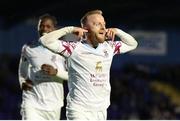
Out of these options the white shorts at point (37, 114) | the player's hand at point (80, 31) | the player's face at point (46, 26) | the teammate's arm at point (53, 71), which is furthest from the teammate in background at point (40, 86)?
the player's hand at point (80, 31)

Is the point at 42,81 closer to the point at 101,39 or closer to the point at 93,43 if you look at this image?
the point at 93,43

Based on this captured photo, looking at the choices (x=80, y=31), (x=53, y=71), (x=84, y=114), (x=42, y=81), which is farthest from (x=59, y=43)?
(x=42, y=81)

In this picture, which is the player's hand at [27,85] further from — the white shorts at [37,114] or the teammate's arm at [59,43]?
the teammate's arm at [59,43]

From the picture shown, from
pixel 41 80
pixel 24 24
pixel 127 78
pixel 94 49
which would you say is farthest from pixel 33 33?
pixel 94 49

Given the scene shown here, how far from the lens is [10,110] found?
1510cm

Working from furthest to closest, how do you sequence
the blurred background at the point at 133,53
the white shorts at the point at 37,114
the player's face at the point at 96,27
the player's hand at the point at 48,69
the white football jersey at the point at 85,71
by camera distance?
the blurred background at the point at 133,53
the white shorts at the point at 37,114
the player's hand at the point at 48,69
the white football jersey at the point at 85,71
the player's face at the point at 96,27

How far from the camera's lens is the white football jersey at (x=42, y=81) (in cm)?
886

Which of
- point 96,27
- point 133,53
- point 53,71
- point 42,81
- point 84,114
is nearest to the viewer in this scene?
point 96,27

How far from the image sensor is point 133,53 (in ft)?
59.1

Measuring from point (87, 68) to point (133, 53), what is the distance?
10.7m

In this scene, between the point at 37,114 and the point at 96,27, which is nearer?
the point at 96,27

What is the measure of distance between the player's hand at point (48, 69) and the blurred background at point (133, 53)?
22.5 ft

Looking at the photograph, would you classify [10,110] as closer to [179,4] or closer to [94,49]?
[179,4]

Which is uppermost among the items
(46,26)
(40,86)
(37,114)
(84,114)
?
(46,26)
